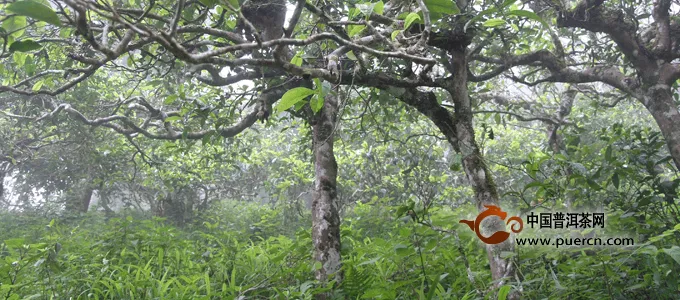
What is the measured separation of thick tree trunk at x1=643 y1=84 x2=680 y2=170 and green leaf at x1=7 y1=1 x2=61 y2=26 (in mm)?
3884

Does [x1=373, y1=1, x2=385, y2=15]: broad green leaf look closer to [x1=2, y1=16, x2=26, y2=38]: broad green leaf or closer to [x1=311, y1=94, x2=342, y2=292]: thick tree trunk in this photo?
[x1=311, y1=94, x2=342, y2=292]: thick tree trunk

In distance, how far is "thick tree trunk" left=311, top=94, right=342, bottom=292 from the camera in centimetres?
253

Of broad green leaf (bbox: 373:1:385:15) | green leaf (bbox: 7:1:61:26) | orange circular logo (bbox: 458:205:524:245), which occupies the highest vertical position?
broad green leaf (bbox: 373:1:385:15)

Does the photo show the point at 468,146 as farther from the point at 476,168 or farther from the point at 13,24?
the point at 13,24

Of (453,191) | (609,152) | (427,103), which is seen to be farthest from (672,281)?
(453,191)

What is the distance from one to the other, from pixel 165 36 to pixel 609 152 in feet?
7.53

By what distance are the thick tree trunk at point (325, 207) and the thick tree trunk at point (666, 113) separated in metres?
2.58

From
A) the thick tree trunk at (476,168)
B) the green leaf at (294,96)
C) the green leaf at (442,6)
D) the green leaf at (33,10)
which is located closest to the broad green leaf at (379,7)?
Answer: the green leaf at (442,6)

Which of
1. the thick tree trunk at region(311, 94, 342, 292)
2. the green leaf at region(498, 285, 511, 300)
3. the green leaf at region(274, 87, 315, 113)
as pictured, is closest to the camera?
the green leaf at region(274, 87, 315, 113)

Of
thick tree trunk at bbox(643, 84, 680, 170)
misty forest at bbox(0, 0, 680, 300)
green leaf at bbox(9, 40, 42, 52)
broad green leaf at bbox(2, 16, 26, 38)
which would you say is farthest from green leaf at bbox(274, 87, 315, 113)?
thick tree trunk at bbox(643, 84, 680, 170)

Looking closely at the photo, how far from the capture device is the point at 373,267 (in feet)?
8.93

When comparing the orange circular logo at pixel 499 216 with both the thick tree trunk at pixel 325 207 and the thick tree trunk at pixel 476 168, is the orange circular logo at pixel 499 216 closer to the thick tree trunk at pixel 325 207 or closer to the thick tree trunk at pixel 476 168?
the thick tree trunk at pixel 476 168

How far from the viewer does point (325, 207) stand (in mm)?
2670

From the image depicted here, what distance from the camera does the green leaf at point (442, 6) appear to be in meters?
1.70
